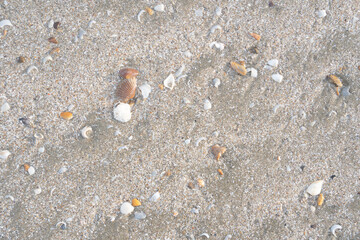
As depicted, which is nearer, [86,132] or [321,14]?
[86,132]

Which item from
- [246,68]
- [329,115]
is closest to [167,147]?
[246,68]

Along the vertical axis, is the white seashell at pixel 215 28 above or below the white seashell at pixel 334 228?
above

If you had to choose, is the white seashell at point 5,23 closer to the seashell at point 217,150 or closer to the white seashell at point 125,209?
the white seashell at point 125,209

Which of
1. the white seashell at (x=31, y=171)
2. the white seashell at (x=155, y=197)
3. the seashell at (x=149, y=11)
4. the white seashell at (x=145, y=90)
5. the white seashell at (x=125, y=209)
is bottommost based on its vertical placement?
the white seashell at (x=125, y=209)

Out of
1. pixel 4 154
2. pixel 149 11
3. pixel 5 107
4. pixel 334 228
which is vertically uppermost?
pixel 149 11

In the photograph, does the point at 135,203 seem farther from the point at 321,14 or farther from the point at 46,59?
the point at 321,14

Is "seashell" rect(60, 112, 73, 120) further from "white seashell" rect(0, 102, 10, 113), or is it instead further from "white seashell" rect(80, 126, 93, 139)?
"white seashell" rect(0, 102, 10, 113)

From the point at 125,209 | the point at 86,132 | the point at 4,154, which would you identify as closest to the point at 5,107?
the point at 4,154

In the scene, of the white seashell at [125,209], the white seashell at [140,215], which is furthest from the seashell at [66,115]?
the white seashell at [140,215]
